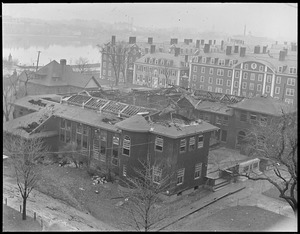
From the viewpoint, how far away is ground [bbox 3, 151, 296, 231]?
51.4 feet

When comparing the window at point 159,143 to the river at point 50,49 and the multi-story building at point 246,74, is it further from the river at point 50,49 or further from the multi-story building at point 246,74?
the river at point 50,49

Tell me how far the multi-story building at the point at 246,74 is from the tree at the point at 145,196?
75.1 feet

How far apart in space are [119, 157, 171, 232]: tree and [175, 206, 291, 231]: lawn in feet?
4.30

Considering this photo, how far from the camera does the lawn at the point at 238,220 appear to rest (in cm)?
1565

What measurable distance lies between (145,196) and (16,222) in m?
4.71

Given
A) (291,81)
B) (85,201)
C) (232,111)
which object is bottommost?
(85,201)

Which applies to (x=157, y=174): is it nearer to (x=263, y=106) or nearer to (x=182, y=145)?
(x=182, y=145)

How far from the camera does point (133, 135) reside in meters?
19.0

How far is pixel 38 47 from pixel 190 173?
145 feet

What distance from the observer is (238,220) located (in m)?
16.5

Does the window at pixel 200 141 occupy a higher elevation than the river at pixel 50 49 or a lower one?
lower

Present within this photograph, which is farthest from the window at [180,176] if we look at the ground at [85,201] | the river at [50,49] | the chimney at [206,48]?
the river at [50,49]

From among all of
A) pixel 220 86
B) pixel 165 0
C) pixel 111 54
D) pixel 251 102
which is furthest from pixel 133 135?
pixel 111 54

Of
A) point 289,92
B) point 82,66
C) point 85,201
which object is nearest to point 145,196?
point 85,201
